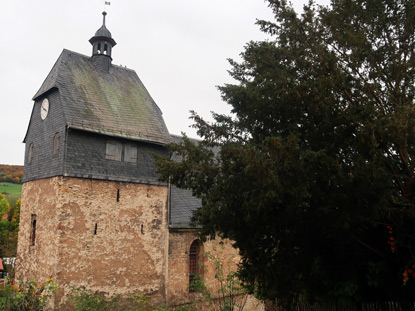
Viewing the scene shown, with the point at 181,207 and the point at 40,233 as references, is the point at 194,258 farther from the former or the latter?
the point at 40,233

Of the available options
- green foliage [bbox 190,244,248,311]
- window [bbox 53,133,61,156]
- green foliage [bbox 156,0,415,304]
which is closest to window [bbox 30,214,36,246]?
window [bbox 53,133,61,156]

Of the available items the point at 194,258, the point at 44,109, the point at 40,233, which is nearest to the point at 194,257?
the point at 194,258

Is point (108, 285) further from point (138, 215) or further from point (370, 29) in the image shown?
point (370, 29)

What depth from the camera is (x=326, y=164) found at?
591 centimetres

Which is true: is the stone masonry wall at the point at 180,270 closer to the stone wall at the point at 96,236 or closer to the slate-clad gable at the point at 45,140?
the stone wall at the point at 96,236

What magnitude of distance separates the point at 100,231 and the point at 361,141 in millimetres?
11299

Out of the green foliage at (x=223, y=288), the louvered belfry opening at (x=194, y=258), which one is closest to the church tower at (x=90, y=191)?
the louvered belfry opening at (x=194, y=258)

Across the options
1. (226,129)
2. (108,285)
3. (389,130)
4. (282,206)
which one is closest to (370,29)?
(389,130)

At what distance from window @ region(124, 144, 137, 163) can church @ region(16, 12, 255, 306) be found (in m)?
0.05

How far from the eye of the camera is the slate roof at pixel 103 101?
14648 millimetres

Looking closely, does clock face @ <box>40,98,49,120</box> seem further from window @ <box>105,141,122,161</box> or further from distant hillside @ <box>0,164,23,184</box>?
distant hillside @ <box>0,164,23,184</box>

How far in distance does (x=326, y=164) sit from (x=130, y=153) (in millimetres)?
11075

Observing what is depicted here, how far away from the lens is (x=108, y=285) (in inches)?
532

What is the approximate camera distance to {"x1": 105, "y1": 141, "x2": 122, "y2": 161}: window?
1472cm
